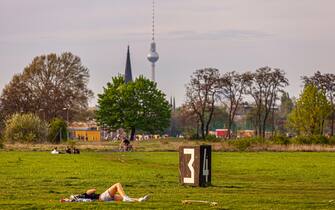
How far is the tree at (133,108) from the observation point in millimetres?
129375

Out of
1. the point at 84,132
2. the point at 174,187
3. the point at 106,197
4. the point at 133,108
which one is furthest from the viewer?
the point at 84,132

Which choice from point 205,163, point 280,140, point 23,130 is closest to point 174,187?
point 205,163

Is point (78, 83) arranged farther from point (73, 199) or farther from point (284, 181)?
point (73, 199)

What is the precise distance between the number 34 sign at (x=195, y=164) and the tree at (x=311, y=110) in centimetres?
8106

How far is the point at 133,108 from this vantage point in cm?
12975

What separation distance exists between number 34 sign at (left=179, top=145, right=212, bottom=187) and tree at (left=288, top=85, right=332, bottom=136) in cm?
8106

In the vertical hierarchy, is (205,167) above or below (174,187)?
above

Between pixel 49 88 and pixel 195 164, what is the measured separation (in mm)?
106962

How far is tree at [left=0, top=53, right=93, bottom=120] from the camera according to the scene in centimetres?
13675

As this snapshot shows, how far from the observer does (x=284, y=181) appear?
1484 inches

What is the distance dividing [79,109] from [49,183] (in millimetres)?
105078

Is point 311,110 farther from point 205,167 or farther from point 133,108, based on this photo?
point 205,167

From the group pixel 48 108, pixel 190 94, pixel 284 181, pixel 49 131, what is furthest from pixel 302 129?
pixel 284 181

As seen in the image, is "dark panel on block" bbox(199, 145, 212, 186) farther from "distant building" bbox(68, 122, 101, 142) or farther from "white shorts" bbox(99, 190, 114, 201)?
"distant building" bbox(68, 122, 101, 142)
